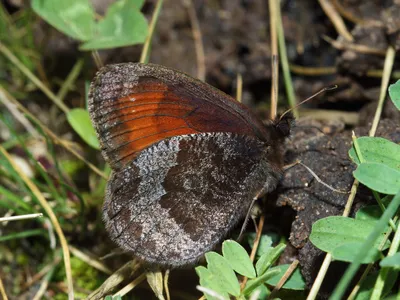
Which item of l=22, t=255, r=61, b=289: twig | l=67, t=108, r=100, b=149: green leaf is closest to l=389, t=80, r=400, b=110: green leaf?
l=67, t=108, r=100, b=149: green leaf

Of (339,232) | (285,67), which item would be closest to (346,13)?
(285,67)

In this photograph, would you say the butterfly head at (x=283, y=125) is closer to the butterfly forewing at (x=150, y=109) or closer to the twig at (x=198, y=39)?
the butterfly forewing at (x=150, y=109)

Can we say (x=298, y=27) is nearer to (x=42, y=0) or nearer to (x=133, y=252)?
(x=42, y=0)

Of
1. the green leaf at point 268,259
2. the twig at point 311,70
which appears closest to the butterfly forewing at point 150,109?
the green leaf at point 268,259

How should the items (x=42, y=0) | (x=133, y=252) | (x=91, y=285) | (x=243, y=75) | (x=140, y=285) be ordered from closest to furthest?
(x=133, y=252) < (x=140, y=285) < (x=91, y=285) < (x=42, y=0) < (x=243, y=75)

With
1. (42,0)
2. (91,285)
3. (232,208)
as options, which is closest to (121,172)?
(232,208)

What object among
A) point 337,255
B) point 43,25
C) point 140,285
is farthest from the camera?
point 43,25

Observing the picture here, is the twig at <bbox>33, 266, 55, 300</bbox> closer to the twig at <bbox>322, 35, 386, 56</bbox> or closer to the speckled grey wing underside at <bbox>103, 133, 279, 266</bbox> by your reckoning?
the speckled grey wing underside at <bbox>103, 133, 279, 266</bbox>
